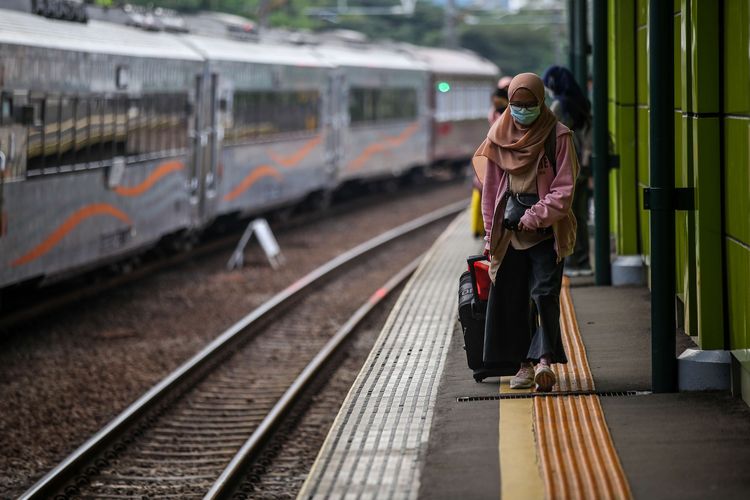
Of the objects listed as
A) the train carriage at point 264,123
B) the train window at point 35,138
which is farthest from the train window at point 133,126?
the train carriage at point 264,123

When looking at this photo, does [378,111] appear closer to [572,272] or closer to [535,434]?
[572,272]

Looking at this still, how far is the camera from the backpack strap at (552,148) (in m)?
7.13

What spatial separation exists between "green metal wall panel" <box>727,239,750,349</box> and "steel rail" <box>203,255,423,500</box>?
295cm

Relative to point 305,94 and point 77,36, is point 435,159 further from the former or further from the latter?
point 77,36

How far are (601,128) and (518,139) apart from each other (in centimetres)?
381

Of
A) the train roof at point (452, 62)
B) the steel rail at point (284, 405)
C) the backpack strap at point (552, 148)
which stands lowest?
the steel rail at point (284, 405)

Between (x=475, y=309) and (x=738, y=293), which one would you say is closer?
(x=738, y=293)

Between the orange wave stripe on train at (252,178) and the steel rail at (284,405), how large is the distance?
14.2 ft

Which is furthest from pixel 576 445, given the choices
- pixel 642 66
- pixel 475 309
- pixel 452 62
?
pixel 452 62

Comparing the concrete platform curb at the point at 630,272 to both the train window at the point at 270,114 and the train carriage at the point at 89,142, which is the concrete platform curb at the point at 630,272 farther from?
the train window at the point at 270,114

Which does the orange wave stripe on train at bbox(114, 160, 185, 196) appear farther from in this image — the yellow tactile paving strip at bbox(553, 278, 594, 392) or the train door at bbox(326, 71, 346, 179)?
the train door at bbox(326, 71, 346, 179)

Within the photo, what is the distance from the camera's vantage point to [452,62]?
122 ft

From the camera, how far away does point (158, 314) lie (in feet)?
49.9

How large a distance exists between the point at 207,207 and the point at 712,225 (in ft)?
41.6
